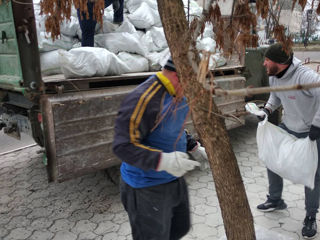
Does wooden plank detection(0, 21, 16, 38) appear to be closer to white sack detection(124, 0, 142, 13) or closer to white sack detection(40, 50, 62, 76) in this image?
white sack detection(40, 50, 62, 76)

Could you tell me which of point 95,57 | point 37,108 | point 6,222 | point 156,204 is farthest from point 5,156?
point 156,204

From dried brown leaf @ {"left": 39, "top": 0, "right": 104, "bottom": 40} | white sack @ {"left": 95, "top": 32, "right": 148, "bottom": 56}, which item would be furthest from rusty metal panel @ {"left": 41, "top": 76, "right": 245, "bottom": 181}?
white sack @ {"left": 95, "top": 32, "right": 148, "bottom": 56}

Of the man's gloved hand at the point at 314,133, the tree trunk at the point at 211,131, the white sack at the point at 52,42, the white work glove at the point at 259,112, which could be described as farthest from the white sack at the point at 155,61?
the tree trunk at the point at 211,131

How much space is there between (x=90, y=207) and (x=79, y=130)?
3.29 feet

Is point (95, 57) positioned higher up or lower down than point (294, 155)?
higher up

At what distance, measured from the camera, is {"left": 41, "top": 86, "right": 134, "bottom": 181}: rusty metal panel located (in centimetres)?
243

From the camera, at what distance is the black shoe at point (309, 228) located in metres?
2.55

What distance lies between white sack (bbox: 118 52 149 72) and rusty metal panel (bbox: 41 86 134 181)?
1.74ft

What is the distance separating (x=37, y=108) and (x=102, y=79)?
596 mm

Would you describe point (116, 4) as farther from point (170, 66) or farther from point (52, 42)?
point (170, 66)

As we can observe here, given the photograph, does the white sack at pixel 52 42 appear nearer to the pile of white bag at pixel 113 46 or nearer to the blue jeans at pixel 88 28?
the pile of white bag at pixel 113 46

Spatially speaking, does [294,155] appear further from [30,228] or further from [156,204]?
[30,228]

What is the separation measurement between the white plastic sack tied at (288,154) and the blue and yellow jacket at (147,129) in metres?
1.16

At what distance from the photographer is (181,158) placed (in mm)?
1601
